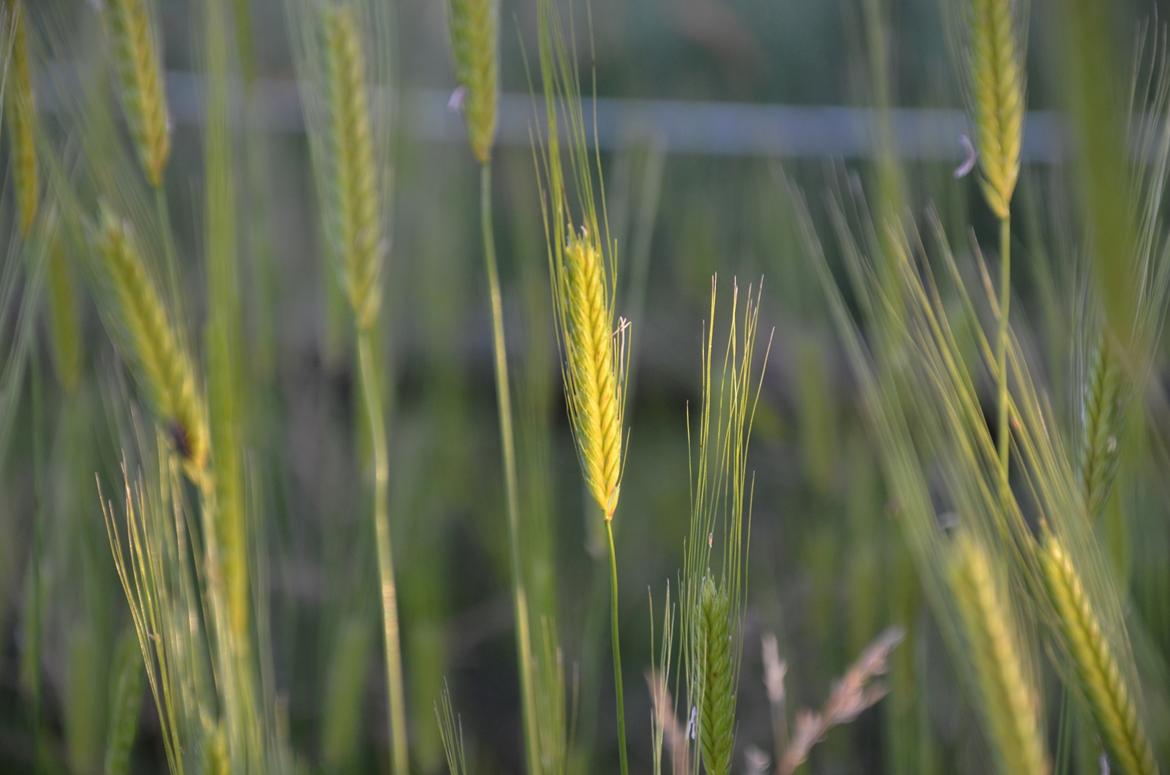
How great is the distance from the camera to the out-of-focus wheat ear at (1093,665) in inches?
13.5

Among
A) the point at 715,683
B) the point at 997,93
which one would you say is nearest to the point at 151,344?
the point at 715,683

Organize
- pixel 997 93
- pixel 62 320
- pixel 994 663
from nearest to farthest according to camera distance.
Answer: pixel 994 663
pixel 997 93
pixel 62 320

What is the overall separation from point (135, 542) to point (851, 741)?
63cm

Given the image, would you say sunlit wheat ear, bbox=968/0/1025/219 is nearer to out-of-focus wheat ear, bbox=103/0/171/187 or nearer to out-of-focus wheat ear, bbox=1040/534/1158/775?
out-of-focus wheat ear, bbox=1040/534/1158/775

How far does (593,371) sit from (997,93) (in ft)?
0.72

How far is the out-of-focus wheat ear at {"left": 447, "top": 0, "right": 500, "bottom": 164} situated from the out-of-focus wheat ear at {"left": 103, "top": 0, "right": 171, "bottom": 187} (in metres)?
0.15

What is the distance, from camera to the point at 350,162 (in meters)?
0.46

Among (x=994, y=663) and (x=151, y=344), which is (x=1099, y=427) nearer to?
(x=994, y=663)

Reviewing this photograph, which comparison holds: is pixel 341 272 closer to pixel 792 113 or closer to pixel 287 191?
pixel 287 191

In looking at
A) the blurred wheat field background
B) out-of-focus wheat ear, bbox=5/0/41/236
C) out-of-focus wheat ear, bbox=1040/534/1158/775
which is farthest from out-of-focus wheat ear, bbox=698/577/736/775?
out-of-focus wheat ear, bbox=5/0/41/236

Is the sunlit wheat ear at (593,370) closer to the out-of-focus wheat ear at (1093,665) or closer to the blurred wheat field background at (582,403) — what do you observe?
the blurred wheat field background at (582,403)

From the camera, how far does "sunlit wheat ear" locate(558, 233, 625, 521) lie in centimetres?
36

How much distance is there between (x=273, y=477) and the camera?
77 cm

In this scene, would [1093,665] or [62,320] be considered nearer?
[1093,665]
